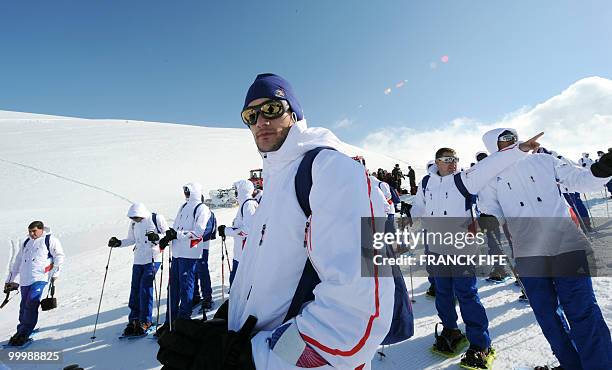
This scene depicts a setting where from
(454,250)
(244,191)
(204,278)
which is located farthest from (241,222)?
(454,250)


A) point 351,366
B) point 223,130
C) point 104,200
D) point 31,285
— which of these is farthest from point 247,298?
point 223,130

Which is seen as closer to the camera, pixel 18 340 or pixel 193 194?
pixel 18 340

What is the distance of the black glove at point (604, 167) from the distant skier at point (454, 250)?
476 mm

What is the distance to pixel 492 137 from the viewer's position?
10.6ft

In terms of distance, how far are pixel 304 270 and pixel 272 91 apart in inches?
37.7

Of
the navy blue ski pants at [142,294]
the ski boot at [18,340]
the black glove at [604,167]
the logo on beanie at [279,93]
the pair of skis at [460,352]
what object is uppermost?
the logo on beanie at [279,93]

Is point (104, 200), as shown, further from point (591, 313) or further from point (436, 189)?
point (591, 313)

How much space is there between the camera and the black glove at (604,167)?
7.19ft

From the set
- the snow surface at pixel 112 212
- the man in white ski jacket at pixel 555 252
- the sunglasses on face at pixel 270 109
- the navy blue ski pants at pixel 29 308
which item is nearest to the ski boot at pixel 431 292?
the snow surface at pixel 112 212

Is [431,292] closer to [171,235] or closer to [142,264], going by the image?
[171,235]

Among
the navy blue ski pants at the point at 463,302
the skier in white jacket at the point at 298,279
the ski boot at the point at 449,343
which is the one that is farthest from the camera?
the ski boot at the point at 449,343

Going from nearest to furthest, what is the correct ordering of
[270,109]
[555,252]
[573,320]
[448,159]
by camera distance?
1. [270,109]
2. [573,320]
3. [555,252]
4. [448,159]

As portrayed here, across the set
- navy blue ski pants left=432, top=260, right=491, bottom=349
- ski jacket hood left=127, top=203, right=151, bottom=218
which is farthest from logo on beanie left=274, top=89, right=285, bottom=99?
ski jacket hood left=127, top=203, right=151, bottom=218

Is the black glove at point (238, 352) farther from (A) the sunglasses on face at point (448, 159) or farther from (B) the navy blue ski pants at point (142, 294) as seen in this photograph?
(B) the navy blue ski pants at point (142, 294)
